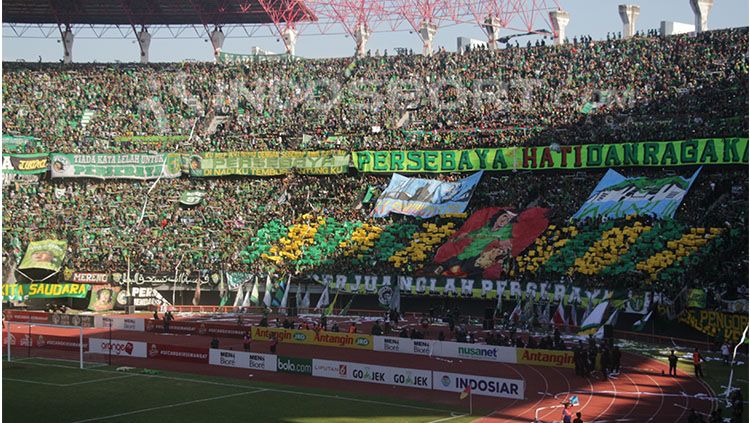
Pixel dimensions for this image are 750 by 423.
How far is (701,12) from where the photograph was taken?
259 feet

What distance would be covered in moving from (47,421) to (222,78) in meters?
55.9

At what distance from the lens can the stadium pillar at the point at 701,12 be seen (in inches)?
3091

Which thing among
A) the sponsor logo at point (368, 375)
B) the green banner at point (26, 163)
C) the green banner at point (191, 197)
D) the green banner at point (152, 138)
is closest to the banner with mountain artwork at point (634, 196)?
the sponsor logo at point (368, 375)

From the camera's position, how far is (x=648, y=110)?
70.2 metres

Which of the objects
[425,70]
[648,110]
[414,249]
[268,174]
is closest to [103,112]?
[268,174]

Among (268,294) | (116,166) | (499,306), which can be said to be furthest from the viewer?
(116,166)

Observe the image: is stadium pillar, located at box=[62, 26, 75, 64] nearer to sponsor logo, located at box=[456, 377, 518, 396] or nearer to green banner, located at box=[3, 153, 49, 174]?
green banner, located at box=[3, 153, 49, 174]

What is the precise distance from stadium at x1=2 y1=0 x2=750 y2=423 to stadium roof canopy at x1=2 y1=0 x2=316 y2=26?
285 millimetres

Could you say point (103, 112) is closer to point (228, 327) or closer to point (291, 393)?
point (228, 327)

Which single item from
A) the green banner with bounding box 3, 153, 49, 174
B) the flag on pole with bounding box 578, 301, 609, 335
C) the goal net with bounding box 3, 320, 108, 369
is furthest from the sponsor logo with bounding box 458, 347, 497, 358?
the green banner with bounding box 3, 153, 49, 174

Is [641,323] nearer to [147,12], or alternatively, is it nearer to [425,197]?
[425,197]

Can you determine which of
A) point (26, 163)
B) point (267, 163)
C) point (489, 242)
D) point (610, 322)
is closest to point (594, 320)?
point (610, 322)

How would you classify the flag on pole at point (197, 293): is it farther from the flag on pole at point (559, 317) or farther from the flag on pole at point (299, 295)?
the flag on pole at point (559, 317)

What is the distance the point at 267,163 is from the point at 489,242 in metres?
21.3
